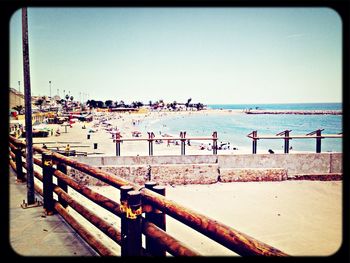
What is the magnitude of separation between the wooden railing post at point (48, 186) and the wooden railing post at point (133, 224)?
2253 millimetres

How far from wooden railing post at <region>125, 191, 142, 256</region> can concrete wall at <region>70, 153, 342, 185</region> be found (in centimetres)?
670

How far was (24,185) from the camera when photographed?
535 cm

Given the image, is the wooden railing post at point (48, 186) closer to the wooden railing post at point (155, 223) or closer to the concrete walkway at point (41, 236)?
the concrete walkway at point (41, 236)

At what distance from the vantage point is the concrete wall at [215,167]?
342 inches

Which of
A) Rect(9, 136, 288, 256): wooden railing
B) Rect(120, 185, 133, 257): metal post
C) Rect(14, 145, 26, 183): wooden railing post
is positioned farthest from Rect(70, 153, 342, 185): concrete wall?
Rect(120, 185, 133, 257): metal post

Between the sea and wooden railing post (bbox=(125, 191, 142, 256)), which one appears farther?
the sea

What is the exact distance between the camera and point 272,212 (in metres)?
6.72

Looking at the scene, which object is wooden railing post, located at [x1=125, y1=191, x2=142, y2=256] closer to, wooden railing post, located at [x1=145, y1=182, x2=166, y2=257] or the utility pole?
wooden railing post, located at [x1=145, y1=182, x2=166, y2=257]

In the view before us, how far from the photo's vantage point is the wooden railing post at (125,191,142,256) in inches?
74.4

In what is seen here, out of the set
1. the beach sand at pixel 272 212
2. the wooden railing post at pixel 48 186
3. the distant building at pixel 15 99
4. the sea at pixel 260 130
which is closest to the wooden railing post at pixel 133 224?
the wooden railing post at pixel 48 186

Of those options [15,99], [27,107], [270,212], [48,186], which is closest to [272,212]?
[270,212]

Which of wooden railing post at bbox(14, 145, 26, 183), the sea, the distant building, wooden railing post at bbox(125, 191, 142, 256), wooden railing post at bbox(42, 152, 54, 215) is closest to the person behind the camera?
wooden railing post at bbox(125, 191, 142, 256)
